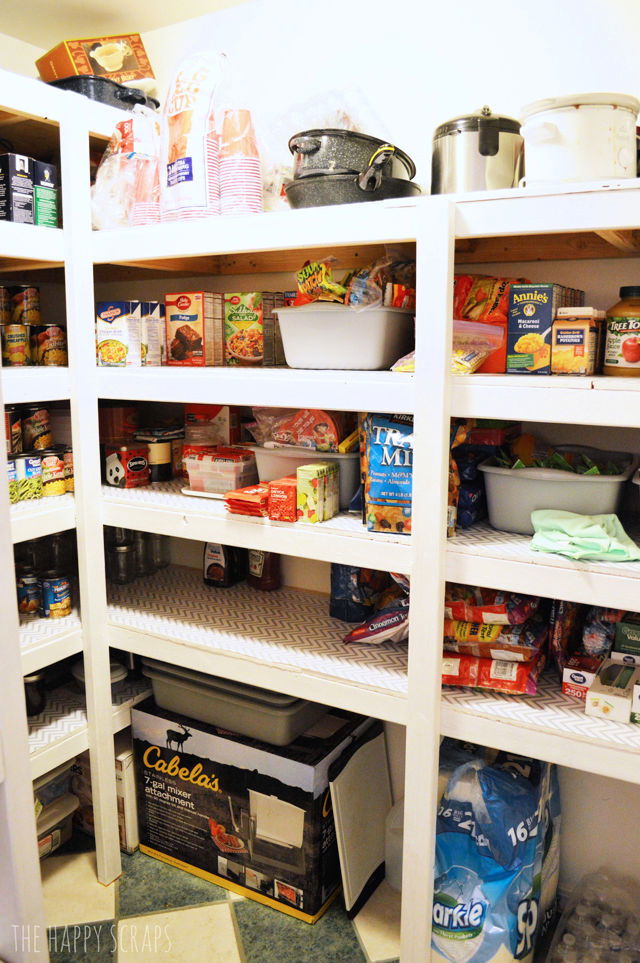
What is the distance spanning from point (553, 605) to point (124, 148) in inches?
54.9

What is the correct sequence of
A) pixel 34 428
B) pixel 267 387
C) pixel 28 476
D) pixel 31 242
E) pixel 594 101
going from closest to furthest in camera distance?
1. pixel 594 101
2. pixel 267 387
3. pixel 31 242
4. pixel 28 476
5. pixel 34 428

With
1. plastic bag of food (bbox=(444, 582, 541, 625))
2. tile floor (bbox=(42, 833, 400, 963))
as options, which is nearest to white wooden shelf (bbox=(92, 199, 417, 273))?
plastic bag of food (bbox=(444, 582, 541, 625))

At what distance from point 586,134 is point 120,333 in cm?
108

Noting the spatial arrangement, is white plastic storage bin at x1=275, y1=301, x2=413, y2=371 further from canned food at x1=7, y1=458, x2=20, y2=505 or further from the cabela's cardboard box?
the cabela's cardboard box

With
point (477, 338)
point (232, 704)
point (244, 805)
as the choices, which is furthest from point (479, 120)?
point (244, 805)

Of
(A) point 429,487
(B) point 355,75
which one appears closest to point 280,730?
(A) point 429,487

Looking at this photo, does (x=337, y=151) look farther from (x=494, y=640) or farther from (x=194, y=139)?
(x=494, y=640)

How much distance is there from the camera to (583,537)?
1.30 meters

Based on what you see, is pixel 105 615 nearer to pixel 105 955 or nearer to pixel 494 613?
pixel 105 955

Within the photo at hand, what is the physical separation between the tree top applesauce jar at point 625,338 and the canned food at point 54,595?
53.9 inches

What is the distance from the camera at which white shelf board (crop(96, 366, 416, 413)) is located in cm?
140

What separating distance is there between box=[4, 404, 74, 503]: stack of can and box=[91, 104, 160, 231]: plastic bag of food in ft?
1.64

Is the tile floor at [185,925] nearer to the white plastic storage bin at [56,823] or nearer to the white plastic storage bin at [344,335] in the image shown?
the white plastic storage bin at [56,823]

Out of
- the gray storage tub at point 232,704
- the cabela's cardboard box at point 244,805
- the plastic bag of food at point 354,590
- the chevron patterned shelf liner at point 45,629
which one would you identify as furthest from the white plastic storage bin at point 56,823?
the plastic bag of food at point 354,590
